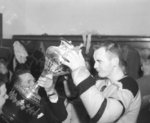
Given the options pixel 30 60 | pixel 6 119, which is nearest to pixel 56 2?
pixel 30 60

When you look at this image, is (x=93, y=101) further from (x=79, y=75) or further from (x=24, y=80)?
(x=24, y=80)

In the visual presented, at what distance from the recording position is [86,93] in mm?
978

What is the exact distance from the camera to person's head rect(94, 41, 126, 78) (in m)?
1.18

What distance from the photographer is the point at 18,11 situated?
4.19 m

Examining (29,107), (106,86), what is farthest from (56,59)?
(29,107)

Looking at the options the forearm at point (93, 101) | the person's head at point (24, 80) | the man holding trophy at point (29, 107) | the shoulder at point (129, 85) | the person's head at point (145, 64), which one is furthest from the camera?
the person's head at point (145, 64)

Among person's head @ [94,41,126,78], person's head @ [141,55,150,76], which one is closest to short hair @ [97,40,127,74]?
person's head @ [94,41,126,78]

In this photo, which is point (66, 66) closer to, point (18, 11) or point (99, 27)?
point (99, 27)

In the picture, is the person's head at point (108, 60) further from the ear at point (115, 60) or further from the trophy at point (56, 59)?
the trophy at point (56, 59)

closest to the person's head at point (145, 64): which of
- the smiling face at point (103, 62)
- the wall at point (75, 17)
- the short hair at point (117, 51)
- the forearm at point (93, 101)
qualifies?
the wall at point (75, 17)

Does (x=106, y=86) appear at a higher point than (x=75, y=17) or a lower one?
lower

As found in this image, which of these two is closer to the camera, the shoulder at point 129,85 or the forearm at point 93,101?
the forearm at point 93,101

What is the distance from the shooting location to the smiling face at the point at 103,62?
1.18m

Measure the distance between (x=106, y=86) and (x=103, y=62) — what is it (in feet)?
0.69
